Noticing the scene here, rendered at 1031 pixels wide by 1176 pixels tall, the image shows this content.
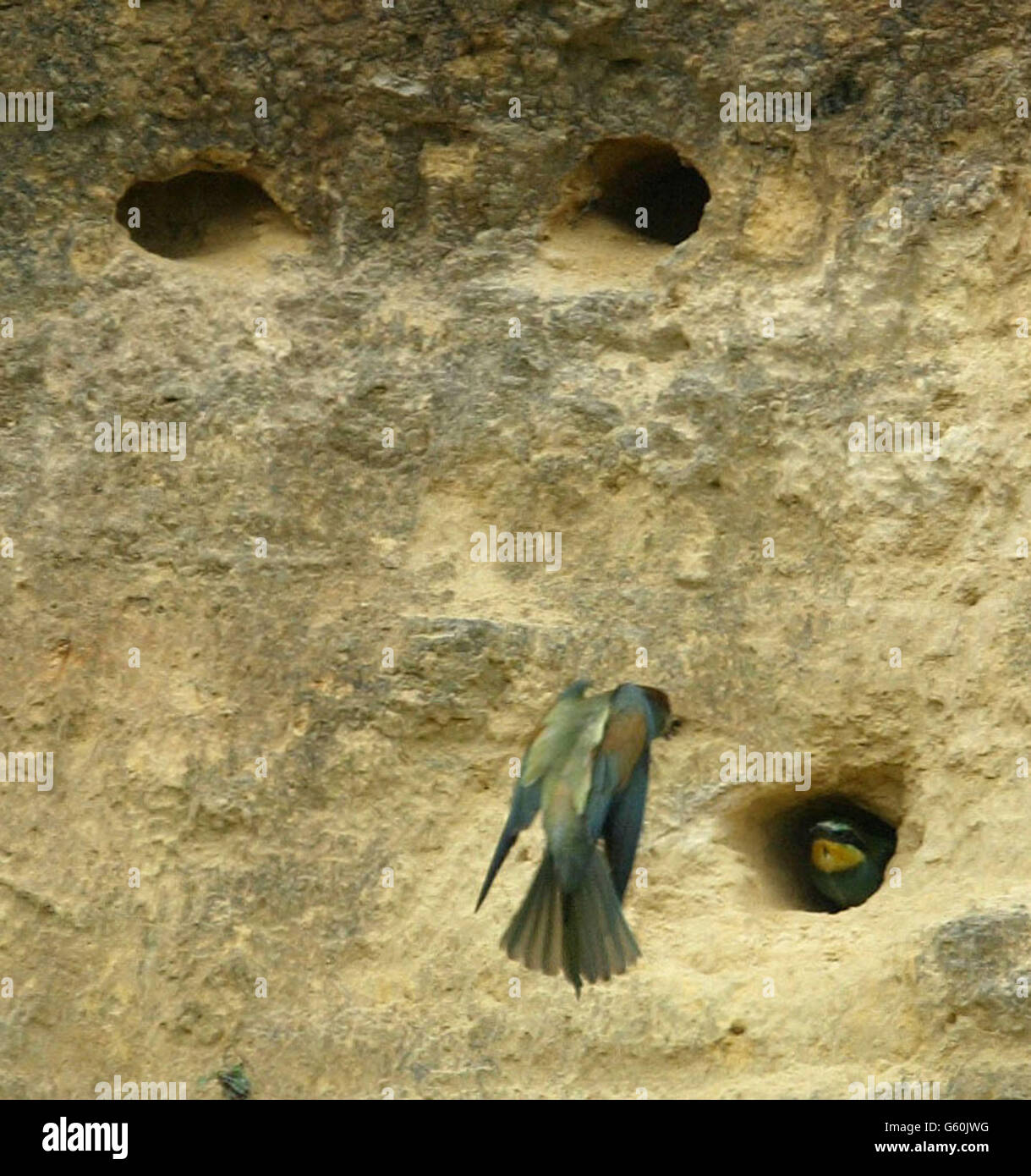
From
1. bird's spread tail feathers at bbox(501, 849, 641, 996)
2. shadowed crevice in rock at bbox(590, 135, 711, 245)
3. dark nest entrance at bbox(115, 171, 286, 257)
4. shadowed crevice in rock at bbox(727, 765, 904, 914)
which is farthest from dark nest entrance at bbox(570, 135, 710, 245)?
bird's spread tail feathers at bbox(501, 849, 641, 996)

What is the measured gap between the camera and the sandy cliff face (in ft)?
23.5

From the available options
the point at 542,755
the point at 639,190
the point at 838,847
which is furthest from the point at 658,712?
the point at 639,190

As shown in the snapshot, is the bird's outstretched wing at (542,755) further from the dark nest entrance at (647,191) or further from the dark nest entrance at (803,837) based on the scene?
the dark nest entrance at (647,191)

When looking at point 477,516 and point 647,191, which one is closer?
point 477,516

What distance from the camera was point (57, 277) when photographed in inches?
317

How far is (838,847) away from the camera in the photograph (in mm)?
7344

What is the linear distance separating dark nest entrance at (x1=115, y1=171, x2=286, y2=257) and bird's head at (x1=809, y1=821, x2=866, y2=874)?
2713 mm

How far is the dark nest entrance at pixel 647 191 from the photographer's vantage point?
8.14m

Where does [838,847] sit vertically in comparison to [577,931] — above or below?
above

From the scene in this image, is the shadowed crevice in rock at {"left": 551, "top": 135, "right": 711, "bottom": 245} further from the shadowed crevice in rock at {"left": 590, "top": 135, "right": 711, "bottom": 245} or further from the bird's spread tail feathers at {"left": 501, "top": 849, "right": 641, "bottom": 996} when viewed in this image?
the bird's spread tail feathers at {"left": 501, "top": 849, "right": 641, "bottom": 996}

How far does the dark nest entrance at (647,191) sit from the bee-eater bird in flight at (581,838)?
2.25 meters

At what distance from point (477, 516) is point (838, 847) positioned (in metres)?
1.52

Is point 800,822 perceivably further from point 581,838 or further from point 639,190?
point 639,190

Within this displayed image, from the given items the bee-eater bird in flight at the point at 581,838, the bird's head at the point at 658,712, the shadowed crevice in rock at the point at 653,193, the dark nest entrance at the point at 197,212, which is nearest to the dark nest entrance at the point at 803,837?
the bird's head at the point at 658,712
